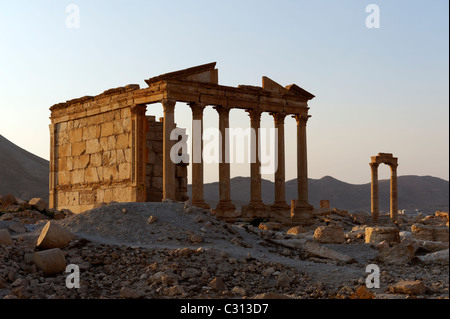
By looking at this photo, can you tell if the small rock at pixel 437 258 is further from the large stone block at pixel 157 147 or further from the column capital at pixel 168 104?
the large stone block at pixel 157 147

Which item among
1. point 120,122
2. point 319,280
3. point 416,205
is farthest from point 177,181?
point 416,205

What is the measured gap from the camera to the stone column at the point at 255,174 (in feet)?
94.4

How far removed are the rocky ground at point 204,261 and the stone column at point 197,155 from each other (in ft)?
26.3

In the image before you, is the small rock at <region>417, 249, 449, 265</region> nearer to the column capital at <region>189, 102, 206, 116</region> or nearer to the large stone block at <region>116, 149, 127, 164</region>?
the column capital at <region>189, 102, 206, 116</region>

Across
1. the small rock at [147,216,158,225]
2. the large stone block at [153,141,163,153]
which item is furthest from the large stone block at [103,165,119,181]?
the small rock at [147,216,158,225]

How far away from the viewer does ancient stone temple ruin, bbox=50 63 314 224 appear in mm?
26078

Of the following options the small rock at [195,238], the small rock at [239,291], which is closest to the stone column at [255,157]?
the small rock at [195,238]

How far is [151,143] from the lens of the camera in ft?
94.7
